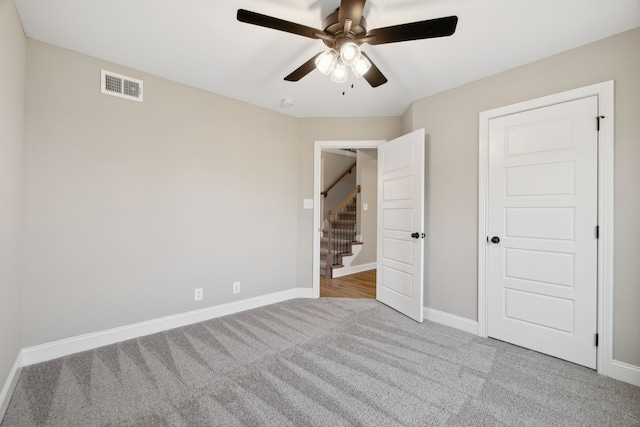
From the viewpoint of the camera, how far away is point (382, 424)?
1.54 meters

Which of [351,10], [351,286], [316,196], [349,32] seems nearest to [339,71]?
[349,32]

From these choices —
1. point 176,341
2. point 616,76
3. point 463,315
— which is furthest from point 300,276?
point 616,76

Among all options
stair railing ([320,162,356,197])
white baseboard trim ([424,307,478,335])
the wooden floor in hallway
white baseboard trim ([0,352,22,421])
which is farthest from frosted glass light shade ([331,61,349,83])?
stair railing ([320,162,356,197])

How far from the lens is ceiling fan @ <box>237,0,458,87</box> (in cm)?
147

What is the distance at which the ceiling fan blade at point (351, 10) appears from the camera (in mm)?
1438

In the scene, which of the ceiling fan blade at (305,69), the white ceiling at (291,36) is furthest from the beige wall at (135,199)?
the ceiling fan blade at (305,69)

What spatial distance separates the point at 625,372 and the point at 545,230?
1104 millimetres

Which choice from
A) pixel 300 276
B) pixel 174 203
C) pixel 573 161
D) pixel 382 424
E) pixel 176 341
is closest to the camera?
pixel 382 424

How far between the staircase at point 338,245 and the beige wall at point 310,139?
1.22 metres

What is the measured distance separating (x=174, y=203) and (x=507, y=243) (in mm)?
3276

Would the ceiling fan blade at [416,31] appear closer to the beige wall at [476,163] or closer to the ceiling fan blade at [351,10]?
the ceiling fan blade at [351,10]

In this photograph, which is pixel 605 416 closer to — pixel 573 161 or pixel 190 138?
pixel 573 161

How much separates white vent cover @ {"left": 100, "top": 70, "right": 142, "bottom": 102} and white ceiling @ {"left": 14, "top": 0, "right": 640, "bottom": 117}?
132 mm

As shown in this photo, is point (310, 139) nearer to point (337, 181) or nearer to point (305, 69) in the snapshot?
point (305, 69)
